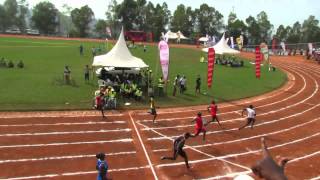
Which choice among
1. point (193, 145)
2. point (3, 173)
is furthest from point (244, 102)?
point (3, 173)

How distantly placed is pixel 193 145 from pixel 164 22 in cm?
9000

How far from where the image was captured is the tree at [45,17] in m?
110

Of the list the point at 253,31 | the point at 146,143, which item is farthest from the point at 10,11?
the point at 146,143

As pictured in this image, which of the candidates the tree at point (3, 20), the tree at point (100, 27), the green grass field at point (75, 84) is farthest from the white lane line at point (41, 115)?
the tree at point (3, 20)

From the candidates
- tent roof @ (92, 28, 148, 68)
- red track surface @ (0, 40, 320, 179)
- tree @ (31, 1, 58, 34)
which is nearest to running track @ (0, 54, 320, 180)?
red track surface @ (0, 40, 320, 179)

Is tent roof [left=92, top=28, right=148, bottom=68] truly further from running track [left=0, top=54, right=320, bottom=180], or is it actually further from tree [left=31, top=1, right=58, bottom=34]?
tree [left=31, top=1, right=58, bottom=34]

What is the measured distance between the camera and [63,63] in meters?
44.6

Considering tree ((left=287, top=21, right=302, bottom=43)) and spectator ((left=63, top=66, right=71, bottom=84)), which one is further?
tree ((left=287, top=21, right=302, bottom=43))

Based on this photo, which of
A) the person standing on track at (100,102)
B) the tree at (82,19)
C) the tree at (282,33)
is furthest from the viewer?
the tree at (82,19)

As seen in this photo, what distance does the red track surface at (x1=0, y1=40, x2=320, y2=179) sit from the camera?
15852 mm

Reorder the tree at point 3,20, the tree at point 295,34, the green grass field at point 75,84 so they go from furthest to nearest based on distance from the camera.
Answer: the tree at point 3,20
the tree at point 295,34
the green grass field at point 75,84

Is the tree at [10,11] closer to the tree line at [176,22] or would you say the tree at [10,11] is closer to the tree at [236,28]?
the tree line at [176,22]

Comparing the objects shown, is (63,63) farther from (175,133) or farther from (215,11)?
(215,11)

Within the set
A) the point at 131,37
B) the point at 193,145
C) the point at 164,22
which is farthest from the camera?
the point at 164,22
